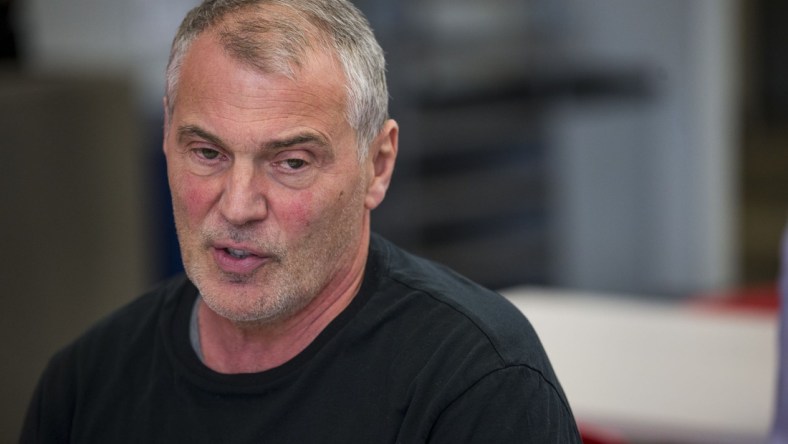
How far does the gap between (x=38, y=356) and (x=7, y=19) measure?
3.55 ft

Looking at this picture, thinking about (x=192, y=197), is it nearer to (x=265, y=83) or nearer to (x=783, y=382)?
(x=265, y=83)

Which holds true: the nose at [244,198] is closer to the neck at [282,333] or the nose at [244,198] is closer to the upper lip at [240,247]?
the upper lip at [240,247]

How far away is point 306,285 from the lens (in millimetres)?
1293

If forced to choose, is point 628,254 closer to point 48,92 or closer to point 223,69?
point 48,92

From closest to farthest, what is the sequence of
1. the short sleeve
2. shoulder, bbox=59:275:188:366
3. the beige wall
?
the short sleeve
shoulder, bbox=59:275:188:366
the beige wall

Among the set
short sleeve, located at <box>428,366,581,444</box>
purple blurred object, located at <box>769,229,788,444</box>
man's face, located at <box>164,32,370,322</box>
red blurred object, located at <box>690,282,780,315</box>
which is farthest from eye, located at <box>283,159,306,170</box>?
red blurred object, located at <box>690,282,780,315</box>

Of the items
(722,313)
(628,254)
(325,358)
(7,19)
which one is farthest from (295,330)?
(628,254)

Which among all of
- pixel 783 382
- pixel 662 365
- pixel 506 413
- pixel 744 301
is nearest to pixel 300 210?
pixel 506 413

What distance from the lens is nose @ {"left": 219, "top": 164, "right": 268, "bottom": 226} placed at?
1.23 meters

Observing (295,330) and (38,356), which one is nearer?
(295,330)

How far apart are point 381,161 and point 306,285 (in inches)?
7.2

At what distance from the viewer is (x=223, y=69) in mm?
1232

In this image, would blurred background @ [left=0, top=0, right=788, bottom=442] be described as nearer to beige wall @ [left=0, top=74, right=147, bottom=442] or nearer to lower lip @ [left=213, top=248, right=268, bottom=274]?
beige wall @ [left=0, top=74, right=147, bottom=442]

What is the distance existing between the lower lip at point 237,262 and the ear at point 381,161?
0.52 ft
